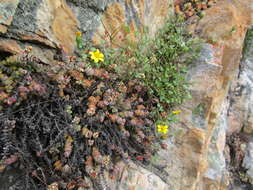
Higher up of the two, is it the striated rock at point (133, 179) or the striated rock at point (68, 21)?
the striated rock at point (68, 21)

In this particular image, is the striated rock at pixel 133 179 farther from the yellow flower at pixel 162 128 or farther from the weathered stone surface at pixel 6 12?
the weathered stone surface at pixel 6 12

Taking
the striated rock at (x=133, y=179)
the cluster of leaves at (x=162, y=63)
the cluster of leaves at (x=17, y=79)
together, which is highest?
the cluster of leaves at (x=162, y=63)

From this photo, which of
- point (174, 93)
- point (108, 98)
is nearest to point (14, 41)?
point (108, 98)

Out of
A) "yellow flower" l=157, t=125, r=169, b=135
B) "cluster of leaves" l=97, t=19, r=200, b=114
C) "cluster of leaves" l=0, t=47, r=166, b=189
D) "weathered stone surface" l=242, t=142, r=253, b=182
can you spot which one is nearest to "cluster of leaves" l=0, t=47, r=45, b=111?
"cluster of leaves" l=0, t=47, r=166, b=189

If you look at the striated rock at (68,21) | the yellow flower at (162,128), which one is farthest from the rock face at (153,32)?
the yellow flower at (162,128)

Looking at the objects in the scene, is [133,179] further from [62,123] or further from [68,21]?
[68,21]

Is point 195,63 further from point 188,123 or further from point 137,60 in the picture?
point 137,60

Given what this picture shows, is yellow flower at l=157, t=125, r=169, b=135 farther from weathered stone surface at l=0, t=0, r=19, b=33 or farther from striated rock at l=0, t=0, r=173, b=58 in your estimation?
weathered stone surface at l=0, t=0, r=19, b=33

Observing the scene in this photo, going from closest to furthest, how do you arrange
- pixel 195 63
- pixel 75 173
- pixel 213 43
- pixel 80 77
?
pixel 75 173, pixel 80 77, pixel 195 63, pixel 213 43
